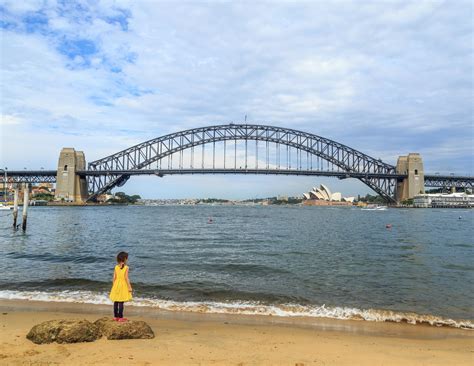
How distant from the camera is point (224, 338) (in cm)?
621

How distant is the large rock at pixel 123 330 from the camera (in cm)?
574

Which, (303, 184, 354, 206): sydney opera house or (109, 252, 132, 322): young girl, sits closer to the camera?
(109, 252, 132, 322): young girl

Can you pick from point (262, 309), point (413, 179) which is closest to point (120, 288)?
point (262, 309)

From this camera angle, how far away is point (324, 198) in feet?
506

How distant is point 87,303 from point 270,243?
13145 millimetres

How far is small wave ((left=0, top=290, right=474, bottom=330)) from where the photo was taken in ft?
25.6

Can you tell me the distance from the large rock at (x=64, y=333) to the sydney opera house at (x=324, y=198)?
151m

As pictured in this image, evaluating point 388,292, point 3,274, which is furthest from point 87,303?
point 388,292

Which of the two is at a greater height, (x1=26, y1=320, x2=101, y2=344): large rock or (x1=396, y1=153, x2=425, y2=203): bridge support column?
(x1=396, y1=153, x2=425, y2=203): bridge support column

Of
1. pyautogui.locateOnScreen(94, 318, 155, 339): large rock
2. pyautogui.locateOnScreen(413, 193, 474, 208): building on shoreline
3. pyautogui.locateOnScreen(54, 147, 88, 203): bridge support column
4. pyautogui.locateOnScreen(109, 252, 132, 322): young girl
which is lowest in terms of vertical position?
pyautogui.locateOnScreen(94, 318, 155, 339): large rock

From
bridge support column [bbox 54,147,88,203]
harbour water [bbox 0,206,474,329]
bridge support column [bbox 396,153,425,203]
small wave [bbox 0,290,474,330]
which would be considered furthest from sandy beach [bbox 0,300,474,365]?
bridge support column [bbox 396,153,425,203]

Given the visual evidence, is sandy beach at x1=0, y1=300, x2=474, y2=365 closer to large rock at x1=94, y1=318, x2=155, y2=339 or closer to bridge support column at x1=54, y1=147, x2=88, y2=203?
large rock at x1=94, y1=318, x2=155, y2=339

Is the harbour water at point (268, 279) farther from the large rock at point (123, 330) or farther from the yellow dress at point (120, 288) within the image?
the large rock at point (123, 330)

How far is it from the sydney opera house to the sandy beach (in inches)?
5835
